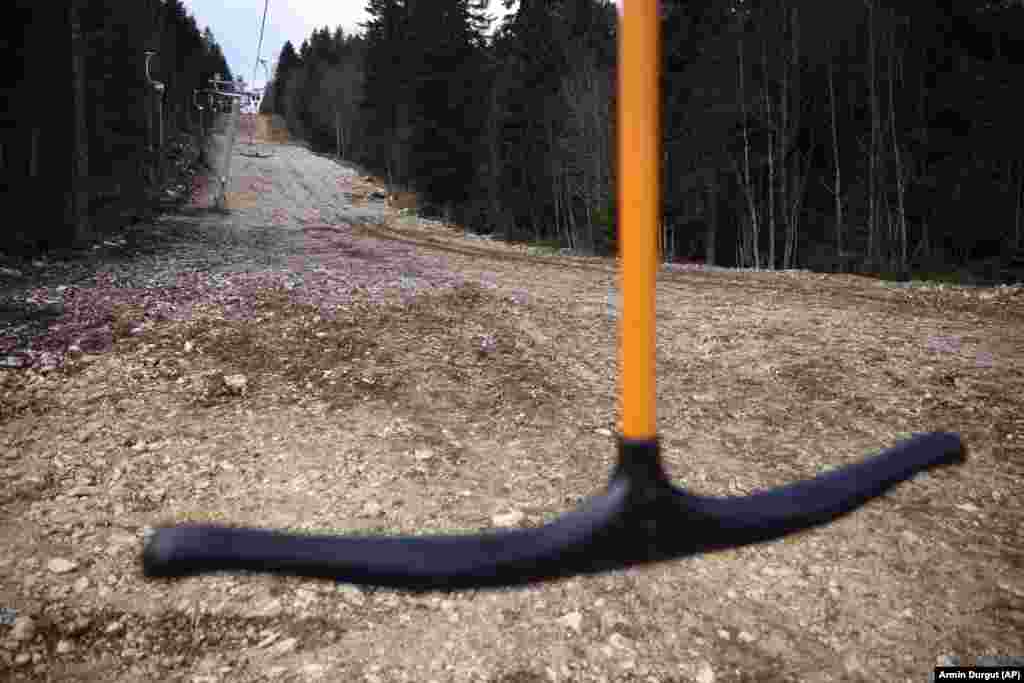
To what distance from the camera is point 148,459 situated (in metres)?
3.76

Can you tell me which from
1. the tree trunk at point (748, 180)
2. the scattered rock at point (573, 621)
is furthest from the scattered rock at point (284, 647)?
the tree trunk at point (748, 180)

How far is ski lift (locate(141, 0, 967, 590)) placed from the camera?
111 cm

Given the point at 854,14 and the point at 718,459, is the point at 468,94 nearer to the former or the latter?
the point at 854,14

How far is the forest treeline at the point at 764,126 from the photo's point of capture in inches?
775

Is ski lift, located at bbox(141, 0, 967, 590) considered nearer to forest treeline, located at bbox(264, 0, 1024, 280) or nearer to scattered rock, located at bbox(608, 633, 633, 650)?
scattered rock, located at bbox(608, 633, 633, 650)

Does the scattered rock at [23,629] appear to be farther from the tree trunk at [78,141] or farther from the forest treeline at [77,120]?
the tree trunk at [78,141]

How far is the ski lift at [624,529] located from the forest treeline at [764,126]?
51.9 feet

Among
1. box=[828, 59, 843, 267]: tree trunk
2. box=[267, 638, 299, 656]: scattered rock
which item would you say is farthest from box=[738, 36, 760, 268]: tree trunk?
box=[267, 638, 299, 656]: scattered rock

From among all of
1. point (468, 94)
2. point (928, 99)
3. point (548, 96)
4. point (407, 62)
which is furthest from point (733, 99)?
point (407, 62)

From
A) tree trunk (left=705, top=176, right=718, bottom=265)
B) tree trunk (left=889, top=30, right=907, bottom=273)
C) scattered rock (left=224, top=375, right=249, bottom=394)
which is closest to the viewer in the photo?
scattered rock (left=224, top=375, right=249, bottom=394)

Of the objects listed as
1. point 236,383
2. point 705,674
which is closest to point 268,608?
point 705,674

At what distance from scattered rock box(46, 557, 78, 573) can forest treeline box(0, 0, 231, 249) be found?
972cm

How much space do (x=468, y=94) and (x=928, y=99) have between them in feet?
68.4

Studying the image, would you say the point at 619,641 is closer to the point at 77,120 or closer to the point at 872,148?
the point at 77,120
